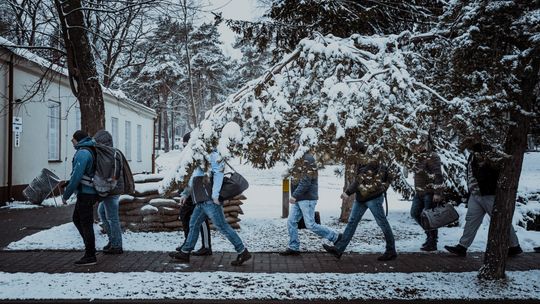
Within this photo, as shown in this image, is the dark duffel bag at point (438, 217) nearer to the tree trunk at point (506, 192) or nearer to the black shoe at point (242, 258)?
the tree trunk at point (506, 192)

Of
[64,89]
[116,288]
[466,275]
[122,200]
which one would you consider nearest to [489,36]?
[466,275]

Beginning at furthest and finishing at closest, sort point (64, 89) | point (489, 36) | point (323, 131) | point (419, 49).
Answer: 1. point (64, 89)
2. point (419, 49)
3. point (489, 36)
4. point (323, 131)

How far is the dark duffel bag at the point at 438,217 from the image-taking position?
7270 millimetres

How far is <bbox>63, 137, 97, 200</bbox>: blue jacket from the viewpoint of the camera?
6.52 m

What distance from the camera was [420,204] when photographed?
798 centimetres

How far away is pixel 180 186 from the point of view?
5.12 m

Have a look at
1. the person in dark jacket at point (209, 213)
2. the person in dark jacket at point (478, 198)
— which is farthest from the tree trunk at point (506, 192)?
the person in dark jacket at point (209, 213)

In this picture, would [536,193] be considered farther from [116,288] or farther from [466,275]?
[116,288]

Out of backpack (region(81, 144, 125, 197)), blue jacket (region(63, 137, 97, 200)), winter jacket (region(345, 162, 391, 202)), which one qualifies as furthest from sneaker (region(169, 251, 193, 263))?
winter jacket (region(345, 162, 391, 202))

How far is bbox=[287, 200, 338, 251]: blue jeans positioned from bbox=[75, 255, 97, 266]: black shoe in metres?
2.82

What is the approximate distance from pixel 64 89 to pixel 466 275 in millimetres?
14481

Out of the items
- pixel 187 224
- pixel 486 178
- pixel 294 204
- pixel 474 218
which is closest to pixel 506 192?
pixel 486 178

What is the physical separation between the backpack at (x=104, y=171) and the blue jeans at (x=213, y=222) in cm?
130

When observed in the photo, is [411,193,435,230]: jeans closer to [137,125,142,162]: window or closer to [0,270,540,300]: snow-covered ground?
[0,270,540,300]: snow-covered ground
